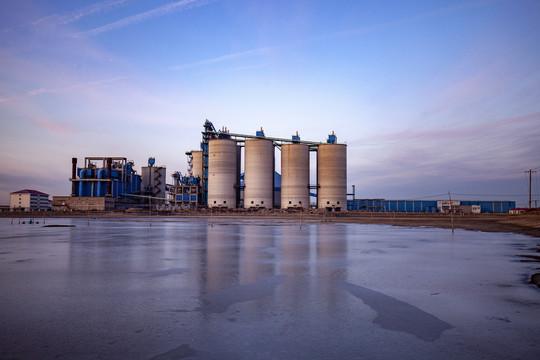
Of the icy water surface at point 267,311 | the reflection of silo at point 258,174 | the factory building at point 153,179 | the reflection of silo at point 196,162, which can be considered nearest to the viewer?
the icy water surface at point 267,311

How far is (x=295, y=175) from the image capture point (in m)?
81.8

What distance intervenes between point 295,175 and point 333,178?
9.06m

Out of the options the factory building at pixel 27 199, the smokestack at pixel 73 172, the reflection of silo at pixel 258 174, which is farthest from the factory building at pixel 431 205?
the factory building at pixel 27 199

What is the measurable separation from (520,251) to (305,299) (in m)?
13.7

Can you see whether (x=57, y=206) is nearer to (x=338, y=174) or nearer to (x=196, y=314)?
(x=338, y=174)

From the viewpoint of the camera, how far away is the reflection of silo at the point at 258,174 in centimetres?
8031

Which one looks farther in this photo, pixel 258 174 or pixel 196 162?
pixel 196 162

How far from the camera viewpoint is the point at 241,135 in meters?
89.1

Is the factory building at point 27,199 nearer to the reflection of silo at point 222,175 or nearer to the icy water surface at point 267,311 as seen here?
the reflection of silo at point 222,175

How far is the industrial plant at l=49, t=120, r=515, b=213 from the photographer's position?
81.2m

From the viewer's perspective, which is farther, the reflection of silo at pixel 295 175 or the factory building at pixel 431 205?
the factory building at pixel 431 205

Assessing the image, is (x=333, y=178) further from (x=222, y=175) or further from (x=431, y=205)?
(x=431, y=205)

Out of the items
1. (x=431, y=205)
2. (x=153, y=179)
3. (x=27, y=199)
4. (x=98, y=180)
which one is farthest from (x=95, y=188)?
(x=431, y=205)

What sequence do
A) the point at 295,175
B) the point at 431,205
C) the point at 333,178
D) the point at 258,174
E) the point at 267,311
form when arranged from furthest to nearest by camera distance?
1. the point at 431,205
2. the point at 333,178
3. the point at 295,175
4. the point at 258,174
5. the point at 267,311
